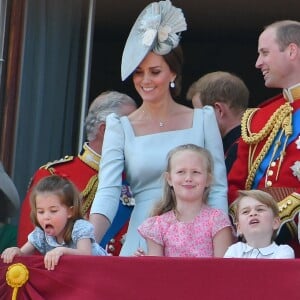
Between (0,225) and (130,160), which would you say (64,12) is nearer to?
(0,225)

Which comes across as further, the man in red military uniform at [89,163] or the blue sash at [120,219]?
the man in red military uniform at [89,163]

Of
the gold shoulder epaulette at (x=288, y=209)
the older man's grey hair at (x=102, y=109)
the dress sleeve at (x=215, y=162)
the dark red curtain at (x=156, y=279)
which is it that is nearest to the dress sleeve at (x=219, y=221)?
the dress sleeve at (x=215, y=162)

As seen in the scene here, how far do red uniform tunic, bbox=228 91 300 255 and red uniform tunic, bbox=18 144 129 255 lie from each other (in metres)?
0.89

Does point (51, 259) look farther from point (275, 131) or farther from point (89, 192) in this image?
point (89, 192)

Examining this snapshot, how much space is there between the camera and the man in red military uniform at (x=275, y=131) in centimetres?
481

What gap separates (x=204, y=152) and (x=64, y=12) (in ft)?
7.09

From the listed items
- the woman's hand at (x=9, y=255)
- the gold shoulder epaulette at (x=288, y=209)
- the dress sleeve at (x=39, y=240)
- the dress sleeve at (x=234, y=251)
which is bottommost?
the woman's hand at (x=9, y=255)

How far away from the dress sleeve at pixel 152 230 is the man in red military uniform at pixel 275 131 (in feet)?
1.33

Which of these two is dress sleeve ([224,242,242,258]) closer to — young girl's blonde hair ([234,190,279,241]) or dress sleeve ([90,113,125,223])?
young girl's blonde hair ([234,190,279,241])

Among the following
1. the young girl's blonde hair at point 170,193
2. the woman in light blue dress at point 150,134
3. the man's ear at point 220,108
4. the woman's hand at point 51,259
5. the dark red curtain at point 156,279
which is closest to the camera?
the dark red curtain at point 156,279

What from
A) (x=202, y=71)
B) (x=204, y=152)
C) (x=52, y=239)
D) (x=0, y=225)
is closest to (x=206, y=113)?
(x=204, y=152)

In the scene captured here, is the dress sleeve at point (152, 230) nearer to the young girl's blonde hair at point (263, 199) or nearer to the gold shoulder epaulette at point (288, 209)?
the young girl's blonde hair at point (263, 199)

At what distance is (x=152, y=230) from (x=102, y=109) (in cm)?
130

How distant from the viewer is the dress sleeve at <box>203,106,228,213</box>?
4641 mm
